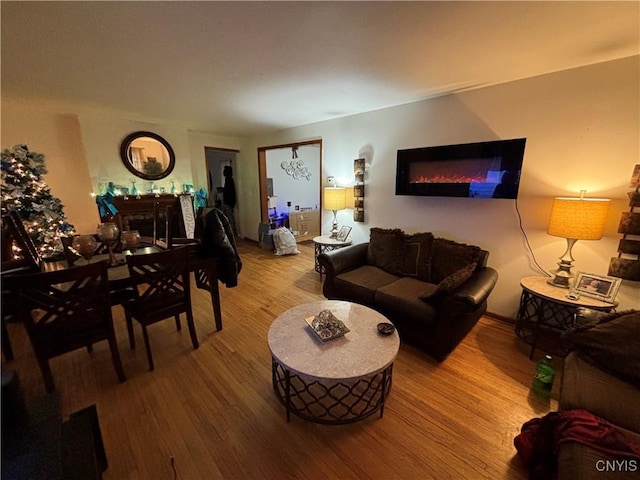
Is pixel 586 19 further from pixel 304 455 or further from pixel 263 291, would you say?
pixel 263 291

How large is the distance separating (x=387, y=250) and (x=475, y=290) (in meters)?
1.11

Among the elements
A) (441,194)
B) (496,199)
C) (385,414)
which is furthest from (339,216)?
(385,414)

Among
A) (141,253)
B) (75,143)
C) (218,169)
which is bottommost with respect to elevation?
(141,253)

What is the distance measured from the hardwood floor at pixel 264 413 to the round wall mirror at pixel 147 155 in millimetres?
2824

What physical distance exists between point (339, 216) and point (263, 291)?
5.67 feet

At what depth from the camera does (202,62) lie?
2.04 m

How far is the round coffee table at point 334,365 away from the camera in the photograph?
144cm

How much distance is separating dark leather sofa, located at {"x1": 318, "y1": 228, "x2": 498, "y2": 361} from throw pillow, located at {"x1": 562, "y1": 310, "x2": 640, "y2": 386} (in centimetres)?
57

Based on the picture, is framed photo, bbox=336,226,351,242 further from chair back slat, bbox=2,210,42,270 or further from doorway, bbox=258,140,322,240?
chair back slat, bbox=2,210,42,270

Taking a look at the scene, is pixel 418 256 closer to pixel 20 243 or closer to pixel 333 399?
pixel 333 399

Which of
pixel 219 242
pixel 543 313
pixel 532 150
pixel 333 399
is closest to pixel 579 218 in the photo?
pixel 532 150

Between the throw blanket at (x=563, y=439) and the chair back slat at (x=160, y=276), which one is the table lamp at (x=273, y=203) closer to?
the chair back slat at (x=160, y=276)

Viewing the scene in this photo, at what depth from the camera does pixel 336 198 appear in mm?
3785

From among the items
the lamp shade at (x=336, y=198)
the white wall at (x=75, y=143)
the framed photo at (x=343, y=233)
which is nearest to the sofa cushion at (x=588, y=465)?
the framed photo at (x=343, y=233)
